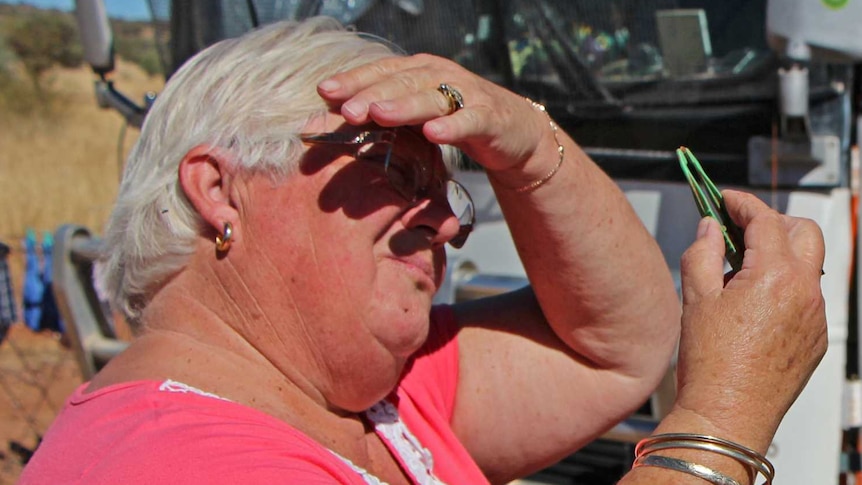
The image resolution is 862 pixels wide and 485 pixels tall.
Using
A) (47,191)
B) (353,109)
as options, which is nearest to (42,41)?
(47,191)

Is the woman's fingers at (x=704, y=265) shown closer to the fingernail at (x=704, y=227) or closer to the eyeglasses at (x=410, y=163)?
the fingernail at (x=704, y=227)

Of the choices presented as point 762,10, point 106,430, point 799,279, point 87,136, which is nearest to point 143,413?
point 106,430

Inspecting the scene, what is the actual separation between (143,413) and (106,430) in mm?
58

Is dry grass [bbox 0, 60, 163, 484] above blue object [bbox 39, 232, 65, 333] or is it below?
below

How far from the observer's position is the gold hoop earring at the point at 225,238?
1578 millimetres

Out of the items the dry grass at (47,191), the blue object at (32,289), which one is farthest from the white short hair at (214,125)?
the blue object at (32,289)

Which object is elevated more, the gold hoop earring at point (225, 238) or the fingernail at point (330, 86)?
the fingernail at point (330, 86)

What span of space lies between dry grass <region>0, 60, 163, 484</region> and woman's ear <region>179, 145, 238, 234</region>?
2.58m

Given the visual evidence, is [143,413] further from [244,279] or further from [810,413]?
[810,413]

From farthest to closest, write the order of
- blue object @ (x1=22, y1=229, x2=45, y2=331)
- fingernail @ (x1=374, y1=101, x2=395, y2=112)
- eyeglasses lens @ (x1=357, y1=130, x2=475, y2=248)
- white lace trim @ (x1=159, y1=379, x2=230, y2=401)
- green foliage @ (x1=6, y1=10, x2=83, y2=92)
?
1. green foliage @ (x1=6, y1=10, x2=83, y2=92)
2. blue object @ (x1=22, y1=229, x2=45, y2=331)
3. eyeglasses lens @ (x1=357, y1=130, x2=475, y2=248)
4. white lace trim @ (x1=159, y1=379, x2=230, y2=401)
5. fingernail @ (x1=374, y1=101, x2=395, y2=112)

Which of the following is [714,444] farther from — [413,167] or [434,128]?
[413,167]

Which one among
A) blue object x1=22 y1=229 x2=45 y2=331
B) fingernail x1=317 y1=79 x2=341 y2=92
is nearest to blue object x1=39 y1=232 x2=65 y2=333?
blue object x1=22 y1=229 x2=45 y2=331

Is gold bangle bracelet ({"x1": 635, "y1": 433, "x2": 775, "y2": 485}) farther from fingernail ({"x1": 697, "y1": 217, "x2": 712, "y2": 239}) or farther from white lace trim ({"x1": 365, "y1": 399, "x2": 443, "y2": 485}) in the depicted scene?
white lace trim ({"x1": 365, "y1": 399, "x2": 443, "y2": 485})

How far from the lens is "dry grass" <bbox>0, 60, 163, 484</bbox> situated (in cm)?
792
